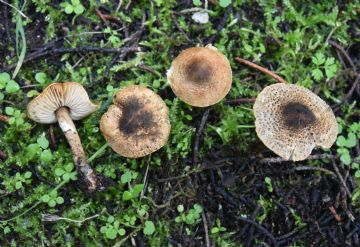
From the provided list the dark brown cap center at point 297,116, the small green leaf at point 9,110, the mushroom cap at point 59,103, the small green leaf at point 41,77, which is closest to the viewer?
the mushroom cap at point 59,103

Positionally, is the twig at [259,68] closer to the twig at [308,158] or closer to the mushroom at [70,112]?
the twig at [308,158]

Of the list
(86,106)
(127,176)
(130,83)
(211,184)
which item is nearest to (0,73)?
(86,106)

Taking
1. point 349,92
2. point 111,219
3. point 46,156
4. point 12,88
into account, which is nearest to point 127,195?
point 111,219

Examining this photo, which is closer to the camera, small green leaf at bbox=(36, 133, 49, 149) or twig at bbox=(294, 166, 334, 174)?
small green leaf at bbox=(36, 133, 49, 149)

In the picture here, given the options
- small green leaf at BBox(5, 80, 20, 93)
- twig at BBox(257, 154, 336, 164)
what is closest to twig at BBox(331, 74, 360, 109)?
twig at BBox(257, 154, 336, 164)

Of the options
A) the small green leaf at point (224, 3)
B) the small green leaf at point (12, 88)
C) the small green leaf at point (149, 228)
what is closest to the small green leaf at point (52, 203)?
the small green leaf at point (149, 228)

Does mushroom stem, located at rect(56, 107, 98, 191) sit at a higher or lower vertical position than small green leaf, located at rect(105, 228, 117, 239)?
Result: higher

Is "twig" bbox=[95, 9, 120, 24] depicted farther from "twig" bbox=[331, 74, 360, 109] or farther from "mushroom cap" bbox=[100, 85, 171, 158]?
"twig" bbox=[331, 74, 360, 109]
